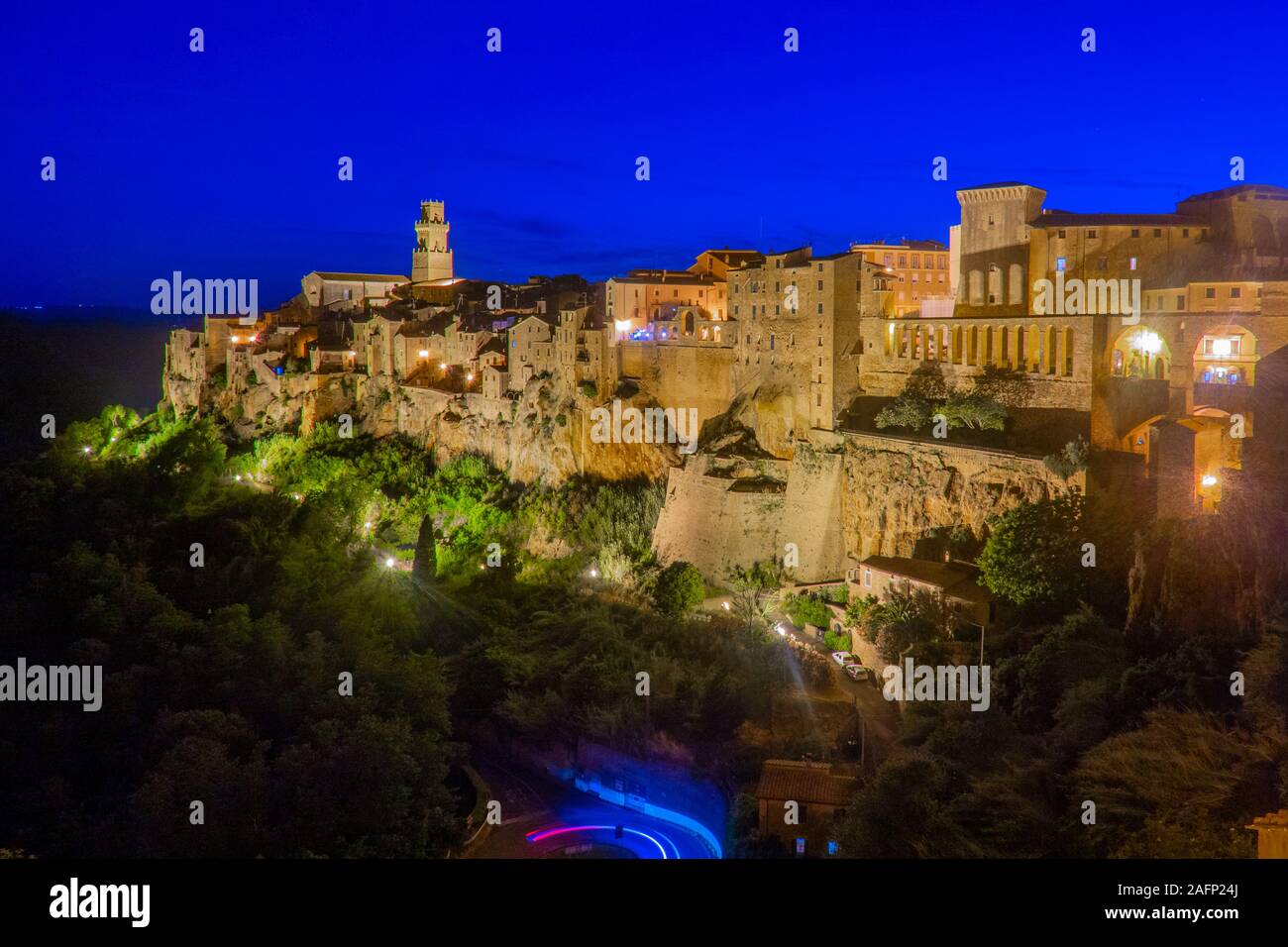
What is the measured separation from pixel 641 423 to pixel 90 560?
13.7 m

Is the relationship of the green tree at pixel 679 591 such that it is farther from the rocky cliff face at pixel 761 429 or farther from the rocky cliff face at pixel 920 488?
the rocky cliff face at pixel 920 488

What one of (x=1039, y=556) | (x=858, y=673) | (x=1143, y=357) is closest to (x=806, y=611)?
(x=858, y=673)

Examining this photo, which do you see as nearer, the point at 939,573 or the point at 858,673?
the point at 858,673

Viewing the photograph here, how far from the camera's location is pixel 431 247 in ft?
176

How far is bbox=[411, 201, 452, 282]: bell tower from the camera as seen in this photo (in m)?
53.3

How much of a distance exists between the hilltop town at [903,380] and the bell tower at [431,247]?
60.0 ft

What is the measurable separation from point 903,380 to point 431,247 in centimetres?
3526

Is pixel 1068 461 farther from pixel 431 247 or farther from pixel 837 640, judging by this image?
pixel 431 247

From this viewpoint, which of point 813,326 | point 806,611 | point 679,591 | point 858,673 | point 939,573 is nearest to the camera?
point 858,673

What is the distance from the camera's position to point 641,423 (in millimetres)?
27625

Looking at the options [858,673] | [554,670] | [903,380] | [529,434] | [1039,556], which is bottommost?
[554,670]

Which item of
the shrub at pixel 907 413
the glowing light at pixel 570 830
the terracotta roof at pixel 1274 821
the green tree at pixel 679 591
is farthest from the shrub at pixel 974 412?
the terracotta roof at pixel 1274 821

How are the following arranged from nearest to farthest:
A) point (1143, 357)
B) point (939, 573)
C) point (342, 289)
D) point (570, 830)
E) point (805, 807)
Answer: point (805, 807)
point (570, 830)
point (939, 573)
point (1143, 357)
point (342, 289)

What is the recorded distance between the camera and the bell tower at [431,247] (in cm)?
5328
